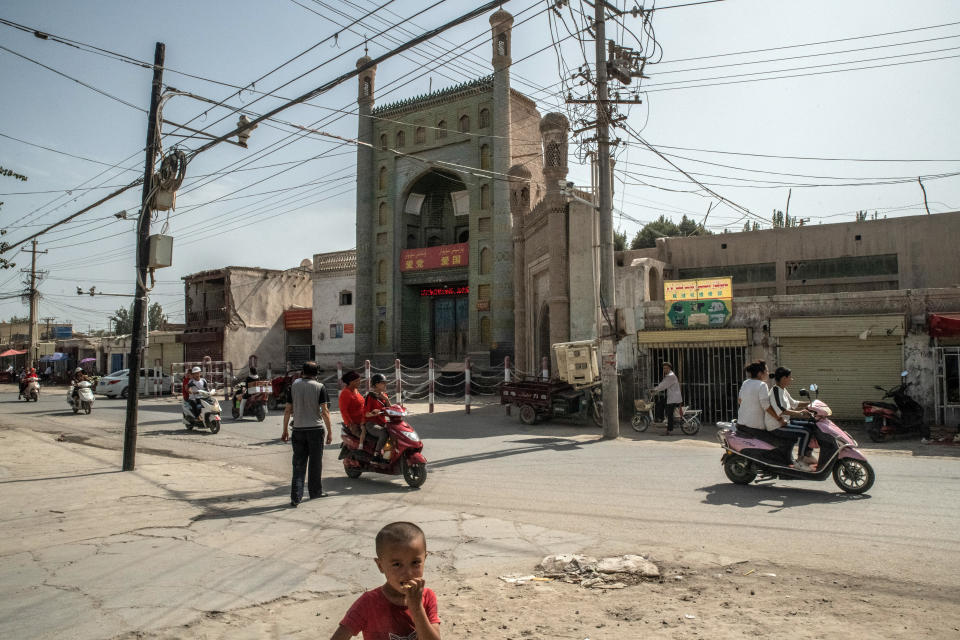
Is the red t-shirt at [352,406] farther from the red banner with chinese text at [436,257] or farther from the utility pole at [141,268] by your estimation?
the red banner with chinese text at [436,257]

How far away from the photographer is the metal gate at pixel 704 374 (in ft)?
54.7

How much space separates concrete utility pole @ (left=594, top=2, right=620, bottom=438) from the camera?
13938mm

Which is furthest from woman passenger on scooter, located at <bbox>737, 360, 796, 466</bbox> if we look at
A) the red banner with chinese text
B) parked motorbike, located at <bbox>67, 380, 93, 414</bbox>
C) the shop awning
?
the red banner with chinese text

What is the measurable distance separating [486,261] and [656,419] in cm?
1734

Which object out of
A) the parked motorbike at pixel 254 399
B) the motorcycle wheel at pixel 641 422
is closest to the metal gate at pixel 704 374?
the motorcycle wheel at pixel 641 422

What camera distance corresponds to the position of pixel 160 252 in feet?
33.8

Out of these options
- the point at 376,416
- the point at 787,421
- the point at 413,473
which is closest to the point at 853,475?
the point at 787,421

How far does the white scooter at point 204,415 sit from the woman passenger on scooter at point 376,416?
869 centimetres

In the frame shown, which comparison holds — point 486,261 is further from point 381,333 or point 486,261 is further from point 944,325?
point 944,325

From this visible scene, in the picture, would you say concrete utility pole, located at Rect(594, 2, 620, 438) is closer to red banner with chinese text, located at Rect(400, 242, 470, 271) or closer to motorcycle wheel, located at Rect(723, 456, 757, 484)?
motorcycle wheel, located at Rect(723, 456, 757, 484)

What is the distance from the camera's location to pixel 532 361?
2502 centimetres

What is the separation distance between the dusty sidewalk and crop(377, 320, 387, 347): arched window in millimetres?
27952

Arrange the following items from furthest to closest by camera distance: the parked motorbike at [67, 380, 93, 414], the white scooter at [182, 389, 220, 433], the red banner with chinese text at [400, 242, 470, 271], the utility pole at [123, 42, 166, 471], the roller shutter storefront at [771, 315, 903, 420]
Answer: the red banner with chinese text at [400, 242, 470, 271] < the parked motorbike at [67, 380, 93, 414] < the white scooter at [182, 389, 220, 433] < the roller shutter storefront at [771, 315, 903, 420] < the utility pole at [123, 42, 166, 471]

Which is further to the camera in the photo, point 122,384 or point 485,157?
point 485,157
